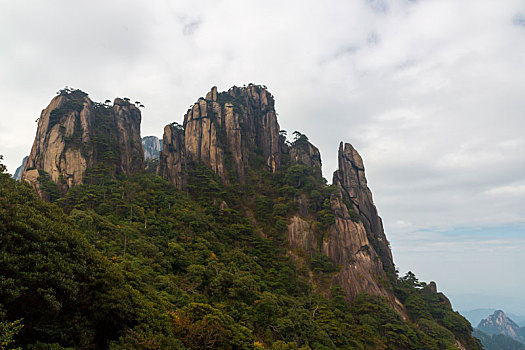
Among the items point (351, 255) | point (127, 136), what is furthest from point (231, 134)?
point (351, 255)

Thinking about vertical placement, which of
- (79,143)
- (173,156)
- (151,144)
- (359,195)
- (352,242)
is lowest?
(352,242)

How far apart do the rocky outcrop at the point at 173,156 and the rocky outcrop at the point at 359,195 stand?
3340 centimetres

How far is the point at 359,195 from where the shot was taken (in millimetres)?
57156

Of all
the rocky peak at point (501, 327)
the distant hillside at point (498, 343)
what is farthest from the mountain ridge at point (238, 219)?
the rocky peak at point (501, 327)

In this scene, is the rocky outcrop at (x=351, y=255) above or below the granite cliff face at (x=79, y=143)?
below

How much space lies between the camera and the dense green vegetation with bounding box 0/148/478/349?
12.0 m

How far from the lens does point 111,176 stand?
44.9m

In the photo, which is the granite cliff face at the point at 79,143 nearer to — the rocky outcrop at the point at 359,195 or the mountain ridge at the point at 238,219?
the mountain ridge at the point at 238,219

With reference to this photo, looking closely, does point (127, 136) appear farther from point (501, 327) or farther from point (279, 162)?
point (501, 327)

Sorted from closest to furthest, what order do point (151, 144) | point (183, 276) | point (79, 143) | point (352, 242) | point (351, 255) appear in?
point (183, 276) < point (79, 143) < point (351, 255) < point (352, 242) < point (151, 144)

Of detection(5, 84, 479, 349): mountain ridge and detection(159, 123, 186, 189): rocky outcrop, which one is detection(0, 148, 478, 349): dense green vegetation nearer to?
detection(5, 84, 479, 349): mountain ridge

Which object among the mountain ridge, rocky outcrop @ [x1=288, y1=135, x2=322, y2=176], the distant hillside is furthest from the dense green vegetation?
the distant hillside

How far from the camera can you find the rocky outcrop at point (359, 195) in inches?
2159

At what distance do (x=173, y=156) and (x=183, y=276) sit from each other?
31.6m
